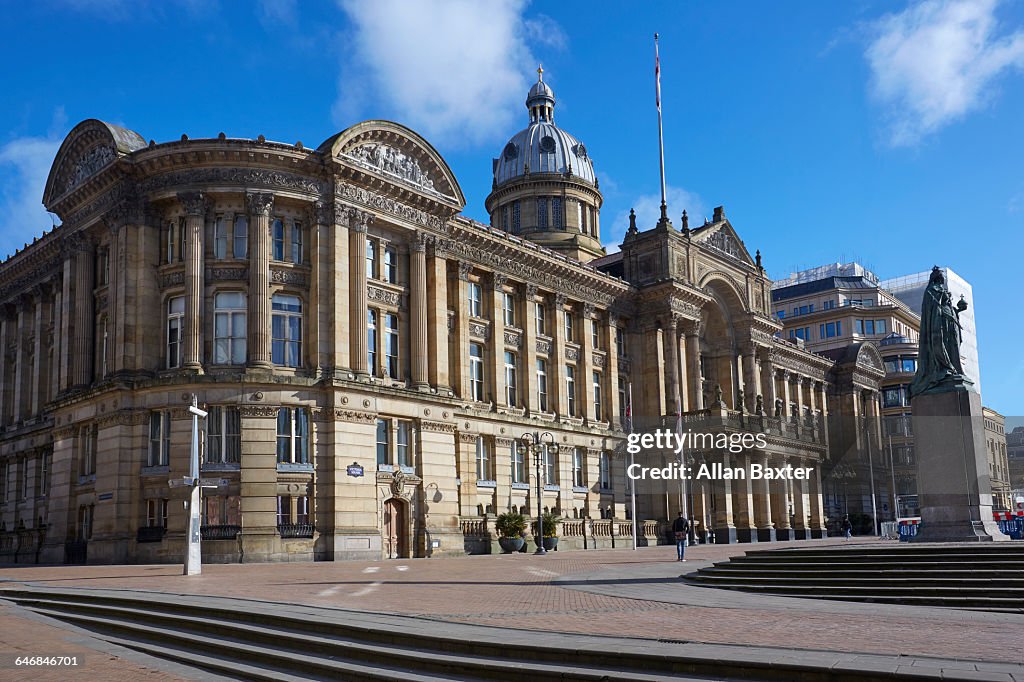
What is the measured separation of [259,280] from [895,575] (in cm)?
3093

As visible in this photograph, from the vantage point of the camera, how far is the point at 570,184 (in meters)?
84.2

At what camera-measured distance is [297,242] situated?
1790 inches

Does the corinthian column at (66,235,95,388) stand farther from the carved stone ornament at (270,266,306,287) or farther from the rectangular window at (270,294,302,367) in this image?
the carved stone ornament at (270,266,306,287)

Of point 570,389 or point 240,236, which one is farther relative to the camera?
point 570,389

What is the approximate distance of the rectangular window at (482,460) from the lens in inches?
2137

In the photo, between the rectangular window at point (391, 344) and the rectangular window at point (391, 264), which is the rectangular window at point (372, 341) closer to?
the rectangular window at point (391, 344)

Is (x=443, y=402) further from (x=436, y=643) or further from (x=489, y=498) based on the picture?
(x=436, y=643)

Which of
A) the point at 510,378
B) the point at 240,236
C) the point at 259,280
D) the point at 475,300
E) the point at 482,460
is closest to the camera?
the point at 259,280

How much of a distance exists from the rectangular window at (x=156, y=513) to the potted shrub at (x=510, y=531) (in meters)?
16.9

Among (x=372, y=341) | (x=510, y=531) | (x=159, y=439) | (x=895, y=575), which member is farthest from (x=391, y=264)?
(x=895, y=575)

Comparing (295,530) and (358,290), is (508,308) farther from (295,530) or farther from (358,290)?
(295,530)

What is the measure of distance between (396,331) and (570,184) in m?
39.2

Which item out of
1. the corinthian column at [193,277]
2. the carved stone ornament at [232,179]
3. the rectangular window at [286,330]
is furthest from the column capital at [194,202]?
the rectangular window at [286,330]

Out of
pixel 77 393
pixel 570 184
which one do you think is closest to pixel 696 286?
pixel 570 184
